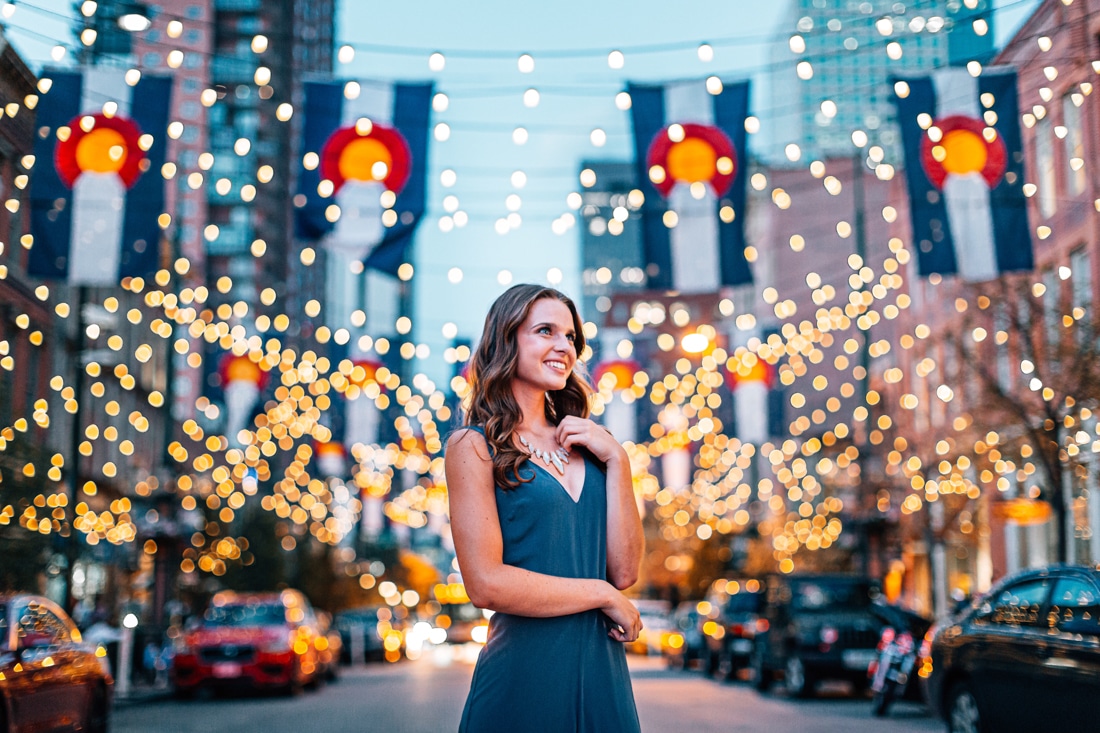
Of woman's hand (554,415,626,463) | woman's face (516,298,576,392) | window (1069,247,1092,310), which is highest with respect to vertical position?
window (1069,247,1092,310)

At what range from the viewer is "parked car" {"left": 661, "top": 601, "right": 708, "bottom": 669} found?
31.9 m

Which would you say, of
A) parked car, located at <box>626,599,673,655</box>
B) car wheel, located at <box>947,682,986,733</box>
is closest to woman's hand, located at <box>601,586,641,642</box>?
car wheel, located at <box>947,682,986,733</box>

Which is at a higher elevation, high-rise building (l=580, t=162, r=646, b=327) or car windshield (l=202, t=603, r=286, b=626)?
high-rise building (l=580, t=162, r=646, b=327)

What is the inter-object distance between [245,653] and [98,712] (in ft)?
28.5

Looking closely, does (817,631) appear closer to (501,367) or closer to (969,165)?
(969,165)

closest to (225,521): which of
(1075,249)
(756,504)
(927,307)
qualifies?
(756,504)

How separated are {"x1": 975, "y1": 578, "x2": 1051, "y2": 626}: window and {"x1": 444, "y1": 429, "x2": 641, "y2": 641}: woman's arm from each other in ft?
25.9

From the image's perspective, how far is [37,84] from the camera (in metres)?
14.9

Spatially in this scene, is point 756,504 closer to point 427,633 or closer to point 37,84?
point 427,633

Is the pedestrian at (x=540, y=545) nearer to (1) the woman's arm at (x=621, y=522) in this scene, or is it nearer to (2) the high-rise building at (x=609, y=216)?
(1) the woman's arm at (x=621, y=522)

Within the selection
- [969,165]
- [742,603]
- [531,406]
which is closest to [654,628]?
[742,603]

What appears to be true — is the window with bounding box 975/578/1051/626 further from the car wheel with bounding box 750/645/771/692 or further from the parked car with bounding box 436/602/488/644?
the parked car with bounding box 436/602/488/644

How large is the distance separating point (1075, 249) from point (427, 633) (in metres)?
34.1

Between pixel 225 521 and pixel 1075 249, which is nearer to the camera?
Answer: pixel 1075 249
